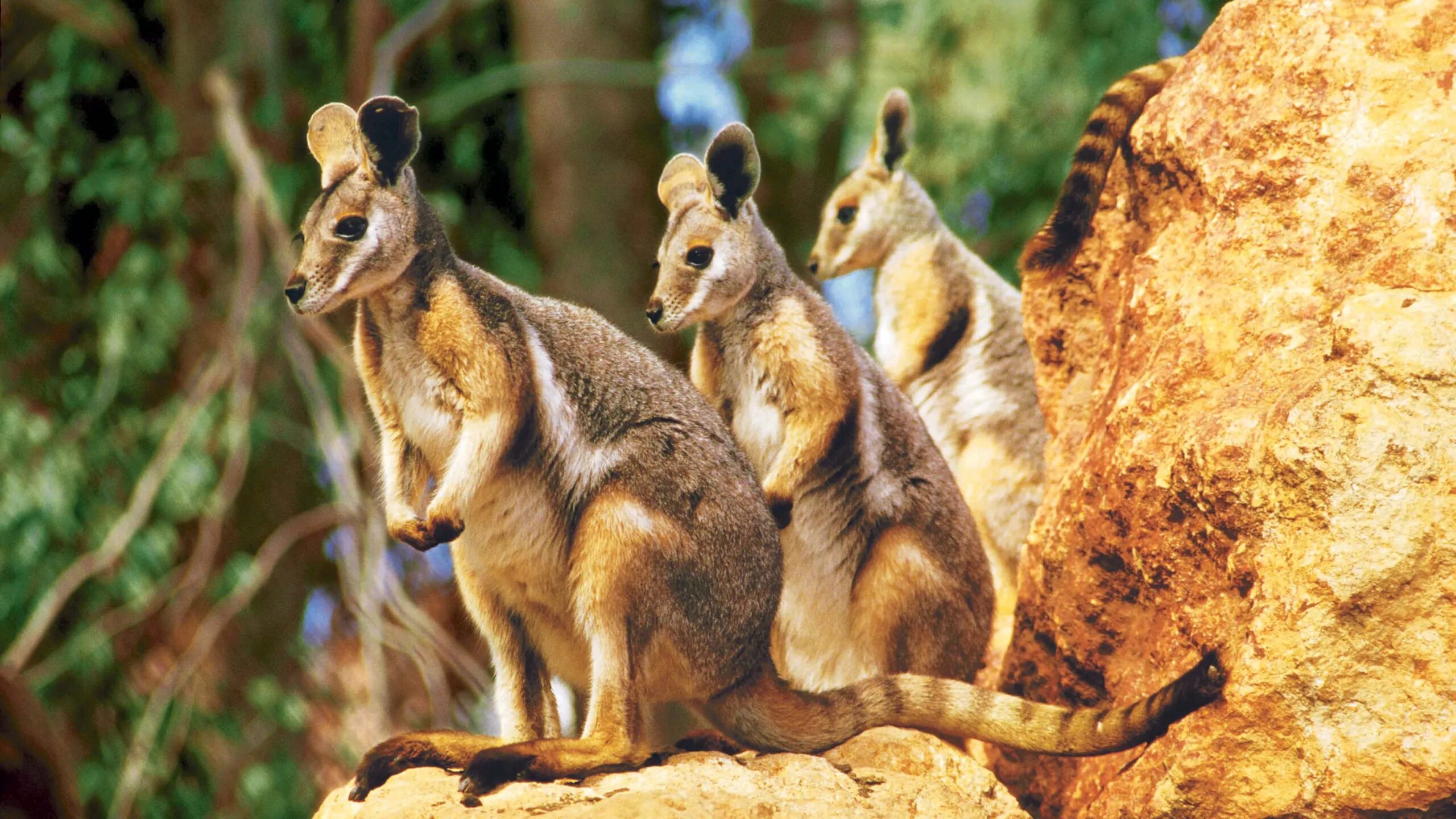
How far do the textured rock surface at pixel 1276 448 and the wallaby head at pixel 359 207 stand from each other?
5.70 ft

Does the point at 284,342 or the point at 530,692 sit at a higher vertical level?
the point at 284,342

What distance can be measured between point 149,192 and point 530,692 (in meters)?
6.41

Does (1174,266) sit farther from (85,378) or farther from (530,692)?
(85,378)

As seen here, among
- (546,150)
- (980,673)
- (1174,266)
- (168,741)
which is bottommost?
(168,741)

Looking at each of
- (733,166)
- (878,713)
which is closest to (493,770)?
(878,713)

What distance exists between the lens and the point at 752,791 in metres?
3.15

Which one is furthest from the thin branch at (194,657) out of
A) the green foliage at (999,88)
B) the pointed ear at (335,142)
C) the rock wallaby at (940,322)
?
the pointed ear at (335,142)

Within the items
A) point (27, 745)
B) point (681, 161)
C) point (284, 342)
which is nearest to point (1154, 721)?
point (681, 161)

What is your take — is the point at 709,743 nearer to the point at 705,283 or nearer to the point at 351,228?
the point at 705,283

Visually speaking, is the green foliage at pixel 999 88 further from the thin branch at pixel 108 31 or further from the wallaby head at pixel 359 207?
the wallaby head at pixel 359 207

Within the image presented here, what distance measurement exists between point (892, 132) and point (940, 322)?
2.61 ft

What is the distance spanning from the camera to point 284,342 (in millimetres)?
7945

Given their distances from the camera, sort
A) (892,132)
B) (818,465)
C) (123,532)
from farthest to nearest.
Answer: (123,532) < (892,132) < (818,465)

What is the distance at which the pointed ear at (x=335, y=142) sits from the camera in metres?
3.21
